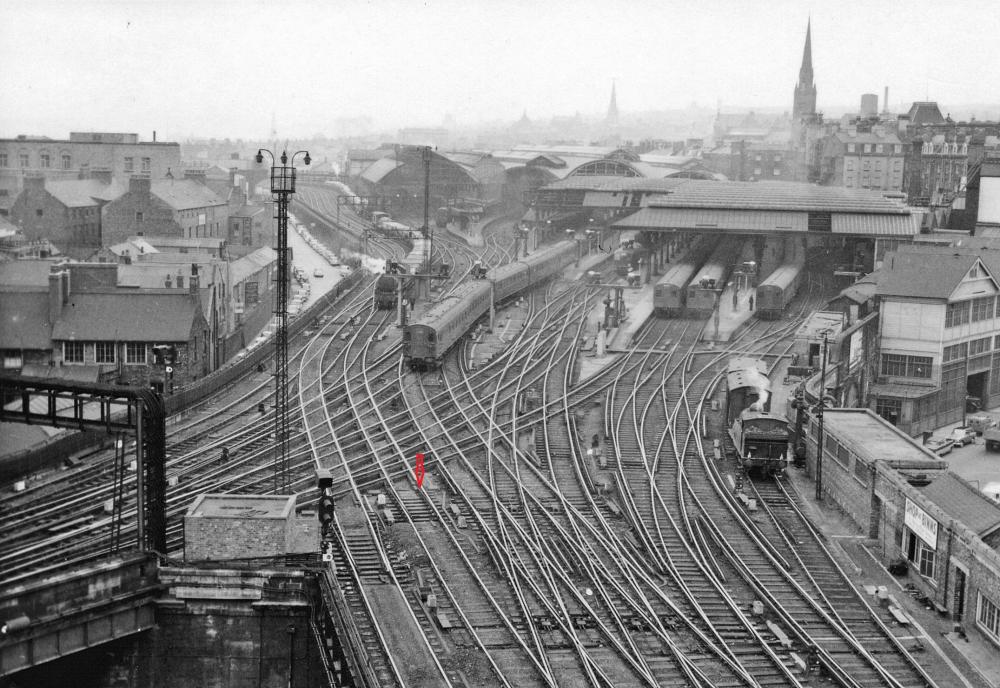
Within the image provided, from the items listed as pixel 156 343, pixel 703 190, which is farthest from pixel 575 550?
pixel 703 190

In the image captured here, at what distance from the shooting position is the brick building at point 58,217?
60.5m

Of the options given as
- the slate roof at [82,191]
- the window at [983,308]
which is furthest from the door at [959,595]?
the slate roof at [82,191]

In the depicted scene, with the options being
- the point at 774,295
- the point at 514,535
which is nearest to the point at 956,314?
the point at 774,295

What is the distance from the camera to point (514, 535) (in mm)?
27484

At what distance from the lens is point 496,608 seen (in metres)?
23.3

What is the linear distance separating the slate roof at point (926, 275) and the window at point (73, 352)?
25118 mm

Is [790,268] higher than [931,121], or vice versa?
[931,121]

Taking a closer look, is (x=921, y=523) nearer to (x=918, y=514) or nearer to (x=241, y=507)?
(x=918, y=514)

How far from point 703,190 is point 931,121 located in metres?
38.0

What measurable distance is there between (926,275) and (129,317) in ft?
83.8

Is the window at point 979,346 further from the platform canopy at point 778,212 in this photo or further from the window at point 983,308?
the platform canopy at point 778,212

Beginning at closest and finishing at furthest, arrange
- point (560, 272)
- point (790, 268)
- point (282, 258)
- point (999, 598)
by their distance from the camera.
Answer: point (999, 598), point (282, 258), point (790, 268), point (560, 272)

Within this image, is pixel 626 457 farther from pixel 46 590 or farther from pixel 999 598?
pixel 46 590

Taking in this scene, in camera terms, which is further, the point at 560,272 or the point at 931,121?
the point at 931,121
